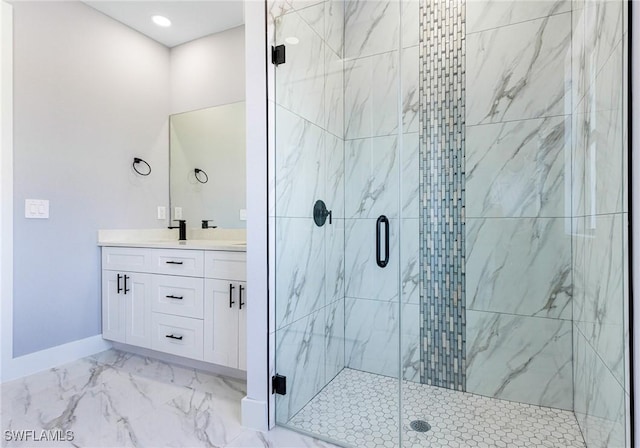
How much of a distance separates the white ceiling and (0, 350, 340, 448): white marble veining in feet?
8.74

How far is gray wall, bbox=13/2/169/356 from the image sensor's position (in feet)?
7.52

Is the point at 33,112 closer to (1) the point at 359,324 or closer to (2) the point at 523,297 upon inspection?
(1) the point at 359,324

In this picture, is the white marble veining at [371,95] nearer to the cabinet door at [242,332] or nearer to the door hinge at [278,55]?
the door hinge at [278,55]

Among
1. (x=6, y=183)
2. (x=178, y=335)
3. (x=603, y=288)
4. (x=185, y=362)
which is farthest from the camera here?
(x=185, y=362)

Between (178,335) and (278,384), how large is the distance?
0.97m

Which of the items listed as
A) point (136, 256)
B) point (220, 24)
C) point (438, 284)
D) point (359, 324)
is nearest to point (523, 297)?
point (438, 284)

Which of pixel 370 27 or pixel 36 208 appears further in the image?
pixel 36 208

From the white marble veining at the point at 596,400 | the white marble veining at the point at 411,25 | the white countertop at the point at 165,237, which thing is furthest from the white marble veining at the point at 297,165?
the white marble veining at the point at 596,400

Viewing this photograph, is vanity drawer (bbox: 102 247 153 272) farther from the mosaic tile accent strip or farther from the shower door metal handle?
the mosaic tile accent strip

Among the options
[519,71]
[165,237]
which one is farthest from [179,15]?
[519,71]

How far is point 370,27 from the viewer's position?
2.09 m

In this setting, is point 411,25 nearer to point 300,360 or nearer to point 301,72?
point 301,72

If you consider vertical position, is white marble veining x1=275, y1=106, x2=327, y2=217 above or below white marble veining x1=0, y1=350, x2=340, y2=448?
above

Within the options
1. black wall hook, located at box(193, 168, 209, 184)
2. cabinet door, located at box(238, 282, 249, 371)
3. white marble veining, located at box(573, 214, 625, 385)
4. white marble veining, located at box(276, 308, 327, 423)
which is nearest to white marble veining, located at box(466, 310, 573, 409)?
white marble veining, located at box(573, 214, 625, 385)
